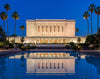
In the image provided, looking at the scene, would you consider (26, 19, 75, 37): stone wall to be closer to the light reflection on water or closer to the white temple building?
the white temple building

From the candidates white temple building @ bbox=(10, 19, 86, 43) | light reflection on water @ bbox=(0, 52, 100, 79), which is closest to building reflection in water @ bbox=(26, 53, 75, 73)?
light reflection on water @ bbox=(0, 52, 100, 79)

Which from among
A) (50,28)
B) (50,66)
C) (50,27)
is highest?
(50,27)

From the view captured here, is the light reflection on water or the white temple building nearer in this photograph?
the light reflection on water

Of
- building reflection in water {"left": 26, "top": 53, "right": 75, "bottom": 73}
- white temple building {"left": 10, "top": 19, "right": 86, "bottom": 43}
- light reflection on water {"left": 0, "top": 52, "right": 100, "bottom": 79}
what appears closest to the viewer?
light reflection on water {"left": 0, "top": 52, "right": 100, "bottom": 79}

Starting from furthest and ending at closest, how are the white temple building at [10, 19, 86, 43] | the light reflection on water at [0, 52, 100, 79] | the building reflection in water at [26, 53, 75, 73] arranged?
the white temple building at [10, 19, 86, 43], the building reflection in water at [26, 53, 75, 73], the light reflection on water at [0, 52, 100, 79]

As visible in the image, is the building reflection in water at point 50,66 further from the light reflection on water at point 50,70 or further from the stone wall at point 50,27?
the stone wall at point 50,27

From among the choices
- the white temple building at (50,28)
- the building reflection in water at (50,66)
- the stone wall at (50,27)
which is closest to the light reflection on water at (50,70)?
the building reflection in water at (50,66)

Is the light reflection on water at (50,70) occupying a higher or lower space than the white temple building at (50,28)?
lower

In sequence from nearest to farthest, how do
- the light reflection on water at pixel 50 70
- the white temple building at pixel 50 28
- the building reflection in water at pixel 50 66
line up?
the light reflection on water at pixel 50 70
the building reflection in water at pixel 50 66
the white temple building at pixel 50 28

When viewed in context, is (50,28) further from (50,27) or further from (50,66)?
(50,66)

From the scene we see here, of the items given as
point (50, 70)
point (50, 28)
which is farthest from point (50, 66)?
point (50, 28)

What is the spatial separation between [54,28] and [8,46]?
2686cm

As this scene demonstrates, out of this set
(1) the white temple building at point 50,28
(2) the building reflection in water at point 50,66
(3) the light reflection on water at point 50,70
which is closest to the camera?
(3) the light reflection on water at point 50,70

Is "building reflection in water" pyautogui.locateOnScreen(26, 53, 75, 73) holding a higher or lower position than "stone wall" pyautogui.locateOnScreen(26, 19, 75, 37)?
lower
